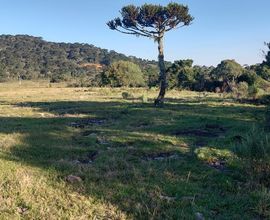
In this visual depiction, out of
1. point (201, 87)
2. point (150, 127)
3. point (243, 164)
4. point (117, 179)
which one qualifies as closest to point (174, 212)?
point (117, 179)

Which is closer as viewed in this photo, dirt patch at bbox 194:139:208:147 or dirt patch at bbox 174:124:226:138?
dirt patch at bbox 194:139:208:147

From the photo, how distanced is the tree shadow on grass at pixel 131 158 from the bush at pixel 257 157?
0.47 metres

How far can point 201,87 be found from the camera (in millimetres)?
60250

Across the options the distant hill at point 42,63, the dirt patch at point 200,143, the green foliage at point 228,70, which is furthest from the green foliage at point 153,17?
the distant hill at point 42,63

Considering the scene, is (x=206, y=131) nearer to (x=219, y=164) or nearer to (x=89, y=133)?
(x=89, y=133)

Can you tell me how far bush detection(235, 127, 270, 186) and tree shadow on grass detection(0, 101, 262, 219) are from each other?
474 mm

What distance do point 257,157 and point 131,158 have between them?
134 inches

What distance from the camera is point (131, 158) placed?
35.9ft

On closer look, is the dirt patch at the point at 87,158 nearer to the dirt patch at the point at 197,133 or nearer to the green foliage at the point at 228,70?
the dirt patch at the point at 197,133

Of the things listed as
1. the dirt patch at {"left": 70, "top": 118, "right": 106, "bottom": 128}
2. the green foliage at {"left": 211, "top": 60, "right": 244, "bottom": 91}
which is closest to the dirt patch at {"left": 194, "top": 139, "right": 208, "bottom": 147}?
the dirt patch at {"left": 70, "top": 118, "right": 106, "bottom": 128}

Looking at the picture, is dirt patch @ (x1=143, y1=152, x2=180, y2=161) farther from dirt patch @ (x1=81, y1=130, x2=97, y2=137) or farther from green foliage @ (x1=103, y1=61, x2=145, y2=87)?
green foliage @ (x1=103, y1=61, x2=145, y2=87)

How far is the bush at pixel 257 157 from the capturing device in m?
8.43

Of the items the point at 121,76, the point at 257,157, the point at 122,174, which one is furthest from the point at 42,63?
the point at 257,157

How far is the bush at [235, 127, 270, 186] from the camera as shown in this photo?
8430 mm
